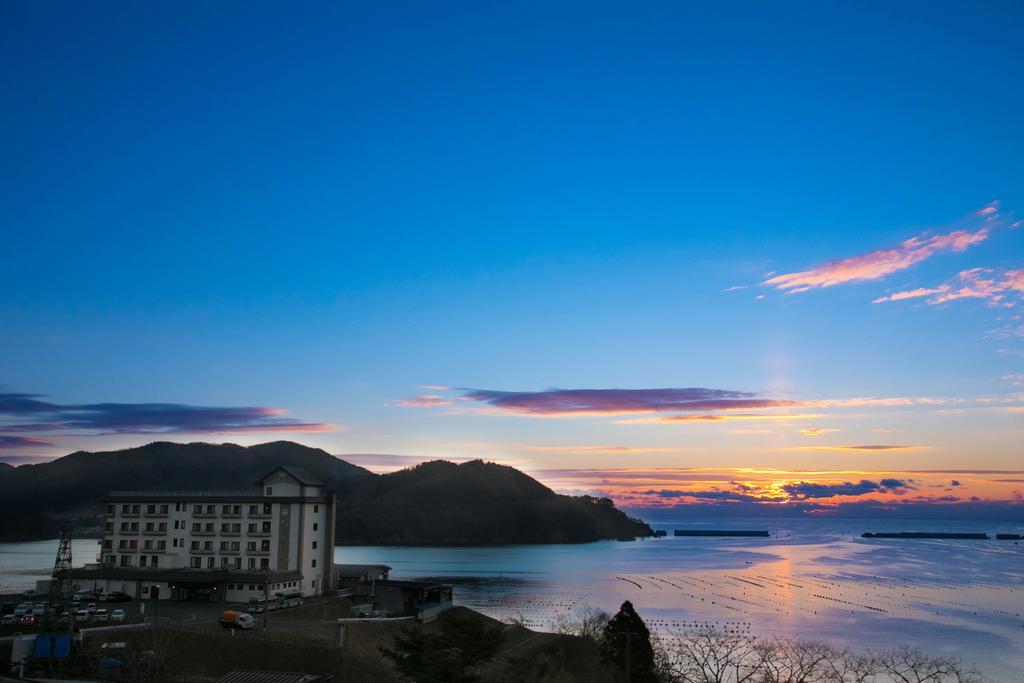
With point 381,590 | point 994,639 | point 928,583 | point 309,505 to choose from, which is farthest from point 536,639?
point 928,583

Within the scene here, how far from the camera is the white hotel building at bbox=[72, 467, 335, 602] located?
6475 cm

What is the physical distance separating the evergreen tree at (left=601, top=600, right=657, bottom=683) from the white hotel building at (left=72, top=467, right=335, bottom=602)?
97.9 ft

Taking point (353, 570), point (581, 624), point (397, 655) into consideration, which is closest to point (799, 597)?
point (581, 624)

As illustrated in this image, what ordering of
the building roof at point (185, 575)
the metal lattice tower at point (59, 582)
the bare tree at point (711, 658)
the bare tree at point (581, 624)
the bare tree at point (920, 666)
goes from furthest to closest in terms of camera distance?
1. the bare tree at point (581, 624)
2. the building roof at point (185, 575)
3. the bare tree at point (920, 666)
4. the bare tree at point (711, 658)
5. the metal lattice tower at point (59, 582)

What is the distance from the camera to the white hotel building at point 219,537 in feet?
212

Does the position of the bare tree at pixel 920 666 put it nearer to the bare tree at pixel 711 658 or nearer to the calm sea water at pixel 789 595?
the calm sea water at pixel 789 595

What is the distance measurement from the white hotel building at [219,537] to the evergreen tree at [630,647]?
29.8 m

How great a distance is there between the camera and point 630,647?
4722 cm

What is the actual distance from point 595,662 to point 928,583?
114663 millimetres

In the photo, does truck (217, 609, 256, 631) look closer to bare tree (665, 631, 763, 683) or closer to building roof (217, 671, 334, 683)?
building roof (217, 671, 334, 683)

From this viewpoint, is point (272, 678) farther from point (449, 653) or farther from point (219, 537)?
point (219, 537)

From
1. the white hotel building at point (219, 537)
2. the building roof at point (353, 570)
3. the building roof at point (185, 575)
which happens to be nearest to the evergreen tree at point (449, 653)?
the building roof at point (185, 575)

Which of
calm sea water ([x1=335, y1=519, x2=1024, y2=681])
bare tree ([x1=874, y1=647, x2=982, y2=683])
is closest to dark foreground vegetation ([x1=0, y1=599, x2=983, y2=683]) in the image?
bare tree ([x1=874, y1=647, x2=982, y2=683])

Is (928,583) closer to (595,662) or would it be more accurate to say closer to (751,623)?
(751,623)
